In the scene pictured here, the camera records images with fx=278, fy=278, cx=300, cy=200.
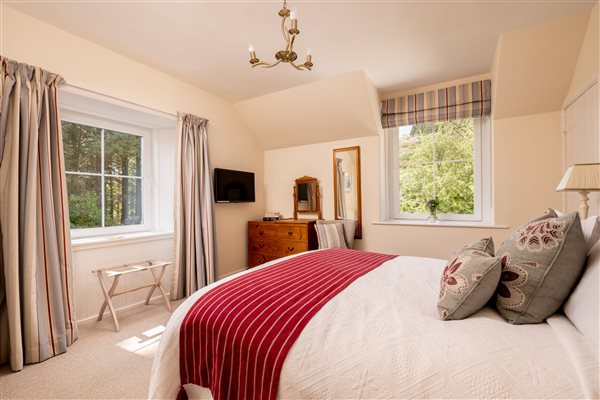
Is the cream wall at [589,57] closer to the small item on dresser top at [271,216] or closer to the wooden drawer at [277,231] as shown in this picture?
the wooden drawer at [277,231]

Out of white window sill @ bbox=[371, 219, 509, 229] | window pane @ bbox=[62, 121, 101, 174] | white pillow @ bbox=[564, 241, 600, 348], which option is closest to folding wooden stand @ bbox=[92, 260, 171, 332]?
window pane @ bbox=[62, 121, 101, 174]

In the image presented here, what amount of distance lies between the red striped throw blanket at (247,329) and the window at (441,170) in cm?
258

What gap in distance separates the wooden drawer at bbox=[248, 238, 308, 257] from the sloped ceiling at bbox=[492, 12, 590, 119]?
2.76 meters

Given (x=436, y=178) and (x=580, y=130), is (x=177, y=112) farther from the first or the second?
(x=580, y=130)

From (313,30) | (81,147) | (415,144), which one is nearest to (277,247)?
(415,144)

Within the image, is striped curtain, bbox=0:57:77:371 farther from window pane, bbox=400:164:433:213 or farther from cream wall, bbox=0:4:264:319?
window pane, bbox=400:164:433:213

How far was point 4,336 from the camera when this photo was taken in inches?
74.5

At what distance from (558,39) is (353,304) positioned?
2923mm

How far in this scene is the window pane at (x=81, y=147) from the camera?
2738 mm

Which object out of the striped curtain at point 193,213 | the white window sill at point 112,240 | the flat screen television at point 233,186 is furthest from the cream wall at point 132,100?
the striped curtain at point 193,213

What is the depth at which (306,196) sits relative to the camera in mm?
4172

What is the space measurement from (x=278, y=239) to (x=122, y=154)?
85.6 inches

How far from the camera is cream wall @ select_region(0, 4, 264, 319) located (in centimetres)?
212

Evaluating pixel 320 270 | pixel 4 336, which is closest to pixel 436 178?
pixel 320 270
